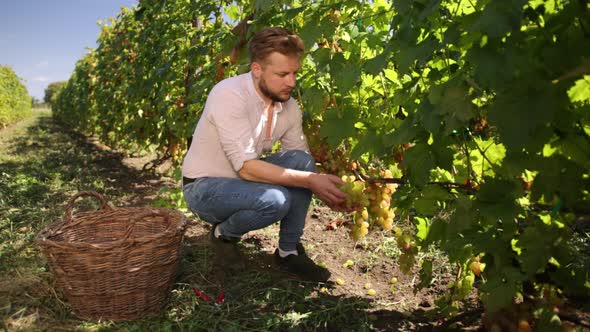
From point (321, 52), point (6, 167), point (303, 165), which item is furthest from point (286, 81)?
point (6, 167)

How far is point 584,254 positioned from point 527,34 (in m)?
2.21

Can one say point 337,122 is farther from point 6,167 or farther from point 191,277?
point 6,167

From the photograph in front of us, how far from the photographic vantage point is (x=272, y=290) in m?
2.88

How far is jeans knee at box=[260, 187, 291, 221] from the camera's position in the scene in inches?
109

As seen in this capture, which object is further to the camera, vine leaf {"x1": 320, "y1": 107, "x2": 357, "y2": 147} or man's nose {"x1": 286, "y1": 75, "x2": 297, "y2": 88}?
man's nose {"x1": 286, "y1": 75, "x2": 297, "y2": 88}

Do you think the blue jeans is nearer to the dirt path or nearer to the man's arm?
the man's arm

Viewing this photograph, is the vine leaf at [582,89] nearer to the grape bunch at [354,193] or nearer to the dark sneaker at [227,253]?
the grape bunch at [354,193]

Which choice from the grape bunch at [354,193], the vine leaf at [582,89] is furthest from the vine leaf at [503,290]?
the grape bunch at [354,193]

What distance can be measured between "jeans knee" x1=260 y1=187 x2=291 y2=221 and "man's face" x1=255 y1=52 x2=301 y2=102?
53 centimetres

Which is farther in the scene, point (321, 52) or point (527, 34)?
point (321, 52)

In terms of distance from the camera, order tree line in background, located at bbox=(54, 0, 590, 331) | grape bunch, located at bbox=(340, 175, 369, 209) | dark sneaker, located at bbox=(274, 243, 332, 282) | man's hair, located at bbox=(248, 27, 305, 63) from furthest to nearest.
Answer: dark sneaker, located at bbox=(274, 243, 332, 282) < man's hair, located at bbox=(248, 27, 305, 63) < grape bunch, located at bbox=(340, 175, 369, 209) < tree line in background, located at bbox=(54, 0, 590, 331)

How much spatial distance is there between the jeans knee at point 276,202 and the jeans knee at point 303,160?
0.84 feet

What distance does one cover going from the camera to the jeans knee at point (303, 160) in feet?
10.0

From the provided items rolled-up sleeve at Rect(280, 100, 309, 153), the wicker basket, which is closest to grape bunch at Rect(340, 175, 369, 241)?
rolled-up sleeve at Rect(280, 100, 309, 153)
